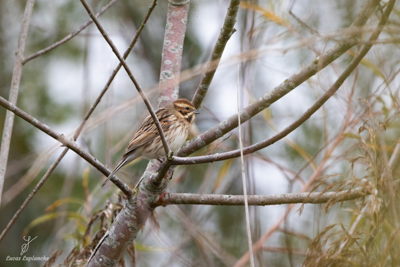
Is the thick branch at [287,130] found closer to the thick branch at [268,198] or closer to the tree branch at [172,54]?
the thick branch at [268,198]

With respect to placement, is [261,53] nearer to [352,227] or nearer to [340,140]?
[352,227]

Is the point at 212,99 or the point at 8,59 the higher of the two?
the point at 8,59

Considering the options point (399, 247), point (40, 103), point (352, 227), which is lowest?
point (399, 247)

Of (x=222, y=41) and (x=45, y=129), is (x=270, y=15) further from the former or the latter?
(x=45, y=129)

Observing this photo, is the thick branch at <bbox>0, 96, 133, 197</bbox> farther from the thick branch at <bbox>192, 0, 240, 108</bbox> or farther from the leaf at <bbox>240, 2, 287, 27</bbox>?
the leaf at <bbox>240, 2, 287, 27</bbox>

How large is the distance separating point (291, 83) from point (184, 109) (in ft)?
5.91

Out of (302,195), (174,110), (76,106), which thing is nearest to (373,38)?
(302,195)

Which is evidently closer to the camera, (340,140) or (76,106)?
(340,140)

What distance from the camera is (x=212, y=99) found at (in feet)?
23.1

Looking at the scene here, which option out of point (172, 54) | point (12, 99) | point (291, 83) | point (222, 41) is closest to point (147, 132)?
point (172, 54)

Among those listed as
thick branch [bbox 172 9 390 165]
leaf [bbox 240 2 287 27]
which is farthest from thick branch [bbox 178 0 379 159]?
leaf [bbox 240 2 287 27]

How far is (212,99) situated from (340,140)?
10.6ft

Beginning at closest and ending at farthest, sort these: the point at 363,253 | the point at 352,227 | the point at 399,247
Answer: the point at 399,247 → the point at 363,253 → the point at 352,227

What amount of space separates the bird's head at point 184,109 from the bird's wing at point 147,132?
0.11 m
